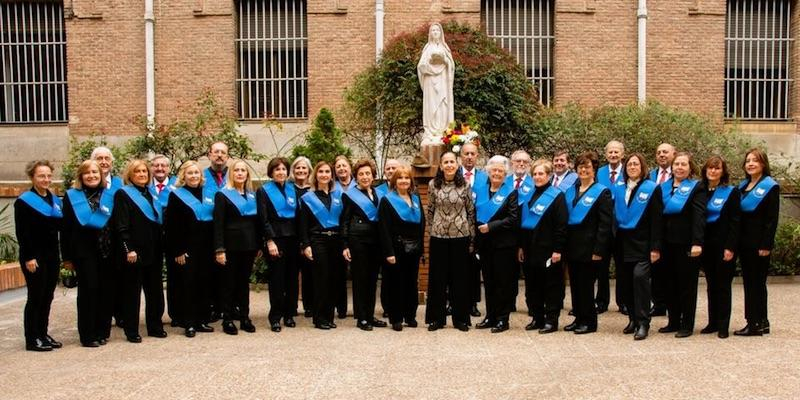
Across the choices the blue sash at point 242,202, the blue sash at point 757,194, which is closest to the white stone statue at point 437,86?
the blue sash at point 242,202

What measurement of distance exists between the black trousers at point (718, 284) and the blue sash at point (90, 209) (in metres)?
5.77

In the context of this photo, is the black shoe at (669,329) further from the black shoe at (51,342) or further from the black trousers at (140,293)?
the black shoe at (51,342)

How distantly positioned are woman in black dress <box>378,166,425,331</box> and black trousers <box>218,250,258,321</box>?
1.43 meters

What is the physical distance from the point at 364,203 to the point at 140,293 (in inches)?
95.2

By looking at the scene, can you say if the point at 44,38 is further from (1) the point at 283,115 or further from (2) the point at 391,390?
(2) the point at 391,390

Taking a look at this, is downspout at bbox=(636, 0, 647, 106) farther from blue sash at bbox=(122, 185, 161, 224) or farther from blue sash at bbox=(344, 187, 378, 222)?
blue sash at bbox=(122, 185, 161, 224)

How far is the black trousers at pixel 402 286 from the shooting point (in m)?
8.37

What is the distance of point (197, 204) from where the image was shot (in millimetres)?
8188

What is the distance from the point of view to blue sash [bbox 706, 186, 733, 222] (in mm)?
7707

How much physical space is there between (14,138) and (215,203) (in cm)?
1313

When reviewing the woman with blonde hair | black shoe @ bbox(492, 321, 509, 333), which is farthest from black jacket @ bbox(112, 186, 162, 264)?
black shoe @ bbox(492, 321, 509, 333)

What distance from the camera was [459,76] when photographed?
15109mm

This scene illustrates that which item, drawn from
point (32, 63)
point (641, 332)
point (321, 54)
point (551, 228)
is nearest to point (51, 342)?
point (551, 228)

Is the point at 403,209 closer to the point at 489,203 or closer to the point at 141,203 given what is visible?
the point at 489,203
